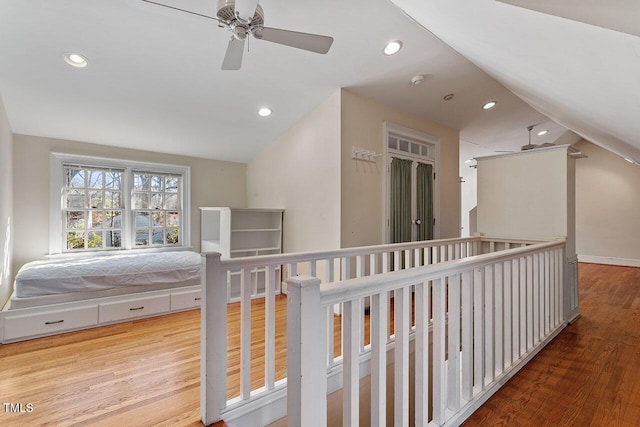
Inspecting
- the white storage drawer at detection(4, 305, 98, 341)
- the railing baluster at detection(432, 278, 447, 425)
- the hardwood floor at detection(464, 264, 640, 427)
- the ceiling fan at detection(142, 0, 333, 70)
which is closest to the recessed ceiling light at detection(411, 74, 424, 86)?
the ceiling fan at detection(142, 0, 333, 70)

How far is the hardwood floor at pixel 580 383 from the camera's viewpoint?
1589 millimetres

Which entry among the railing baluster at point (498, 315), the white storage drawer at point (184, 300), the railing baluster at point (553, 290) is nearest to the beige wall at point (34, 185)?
the white storage drawer at point (184, 300)

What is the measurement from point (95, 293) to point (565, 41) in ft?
13.4

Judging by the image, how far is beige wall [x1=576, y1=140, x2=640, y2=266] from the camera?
6328 millimetres

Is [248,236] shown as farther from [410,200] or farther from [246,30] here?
[246,30]

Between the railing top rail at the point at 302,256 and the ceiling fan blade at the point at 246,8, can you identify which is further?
the railing top rail at the point at 302,256

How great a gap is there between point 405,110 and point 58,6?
360 centimetres

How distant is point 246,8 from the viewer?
5.26 ft

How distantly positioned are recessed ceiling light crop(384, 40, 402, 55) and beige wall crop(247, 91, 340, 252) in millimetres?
695

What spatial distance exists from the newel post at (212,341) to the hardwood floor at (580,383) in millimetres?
1332

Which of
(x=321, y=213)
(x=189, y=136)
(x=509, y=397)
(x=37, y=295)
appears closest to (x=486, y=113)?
(x=321, y=213)

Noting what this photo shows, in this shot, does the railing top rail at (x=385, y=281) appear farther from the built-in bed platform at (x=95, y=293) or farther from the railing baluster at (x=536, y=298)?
the built-in bed platform at (x=95, y=293)

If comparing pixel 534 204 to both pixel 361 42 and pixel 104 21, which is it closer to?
pixel 361 42


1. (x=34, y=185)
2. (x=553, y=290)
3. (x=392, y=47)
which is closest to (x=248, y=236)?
(x=34, y=185)
